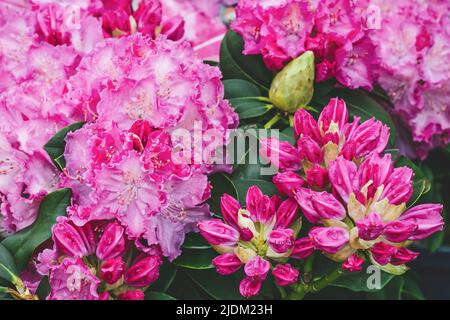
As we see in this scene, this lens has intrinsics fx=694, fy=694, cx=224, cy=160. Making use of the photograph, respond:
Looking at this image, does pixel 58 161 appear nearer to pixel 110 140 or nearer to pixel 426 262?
pixel 110 140

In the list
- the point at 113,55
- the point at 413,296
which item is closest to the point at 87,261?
the point at 113,55

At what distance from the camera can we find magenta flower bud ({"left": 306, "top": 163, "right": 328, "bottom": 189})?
24.1 inches

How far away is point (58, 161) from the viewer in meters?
0.64

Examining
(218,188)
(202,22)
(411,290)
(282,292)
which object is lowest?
(411,290)

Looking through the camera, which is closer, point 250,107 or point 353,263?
point 353,263

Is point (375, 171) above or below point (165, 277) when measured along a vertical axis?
above

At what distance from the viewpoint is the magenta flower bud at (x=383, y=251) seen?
22.8 inches

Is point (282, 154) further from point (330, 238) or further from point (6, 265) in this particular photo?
point (6, 265)

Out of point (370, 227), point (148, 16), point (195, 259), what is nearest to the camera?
point (370, 227)

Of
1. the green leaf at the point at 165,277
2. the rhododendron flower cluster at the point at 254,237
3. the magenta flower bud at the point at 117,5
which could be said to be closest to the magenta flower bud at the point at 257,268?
the rhododendron flower cluster at the point at 254,237

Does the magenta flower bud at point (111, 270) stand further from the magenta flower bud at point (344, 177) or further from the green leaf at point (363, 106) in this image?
the green leaf at point (363, 106)

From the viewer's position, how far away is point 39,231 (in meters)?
0.64

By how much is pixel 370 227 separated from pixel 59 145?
0.30 meters

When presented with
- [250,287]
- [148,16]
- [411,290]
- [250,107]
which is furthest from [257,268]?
[411,290]
